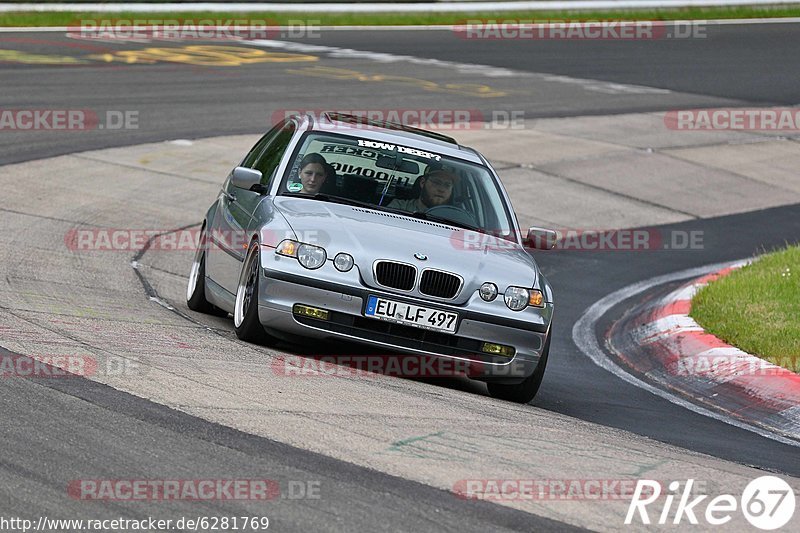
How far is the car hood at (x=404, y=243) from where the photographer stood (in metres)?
7.95

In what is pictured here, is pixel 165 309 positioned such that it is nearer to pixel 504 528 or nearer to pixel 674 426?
pixel 674 426

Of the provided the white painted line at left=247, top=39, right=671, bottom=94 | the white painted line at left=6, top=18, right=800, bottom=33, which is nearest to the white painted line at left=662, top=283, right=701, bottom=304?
the white painted line at left=247, top=39, right=671, bottom=94

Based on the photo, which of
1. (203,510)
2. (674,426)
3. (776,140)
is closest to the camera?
(203,510)

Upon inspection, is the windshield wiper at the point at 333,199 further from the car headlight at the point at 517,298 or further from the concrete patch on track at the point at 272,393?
the car headlight at the point at 517,298

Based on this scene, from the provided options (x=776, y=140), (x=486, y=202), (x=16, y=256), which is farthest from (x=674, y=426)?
(x=776, y=140)

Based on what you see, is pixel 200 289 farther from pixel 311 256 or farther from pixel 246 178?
pixel 311 256

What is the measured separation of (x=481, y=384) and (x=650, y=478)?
3.12m

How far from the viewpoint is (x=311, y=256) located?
797 cm

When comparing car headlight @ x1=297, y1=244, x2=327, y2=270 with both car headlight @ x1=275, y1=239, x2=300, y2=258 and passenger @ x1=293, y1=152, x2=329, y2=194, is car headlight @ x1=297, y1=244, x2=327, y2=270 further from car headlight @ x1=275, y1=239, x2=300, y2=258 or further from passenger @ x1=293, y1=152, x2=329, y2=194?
passenger @ x1=293, y1=152, x2=329, y2=194

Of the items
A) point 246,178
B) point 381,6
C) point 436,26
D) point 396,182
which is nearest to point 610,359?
point 396,182

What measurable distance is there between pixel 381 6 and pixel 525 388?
83.2 ft

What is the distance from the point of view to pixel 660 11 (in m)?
34.9

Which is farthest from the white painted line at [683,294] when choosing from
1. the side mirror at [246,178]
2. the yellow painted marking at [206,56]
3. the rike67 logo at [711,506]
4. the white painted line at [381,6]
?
the white painted line at [381,6]

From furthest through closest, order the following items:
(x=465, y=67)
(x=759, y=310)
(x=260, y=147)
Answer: (x=465, y=67) < (x=759, y=310) < (x=260, y=147)
